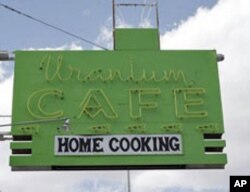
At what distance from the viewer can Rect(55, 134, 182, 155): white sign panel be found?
19109mm

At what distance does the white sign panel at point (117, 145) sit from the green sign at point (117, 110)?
33 millimetres

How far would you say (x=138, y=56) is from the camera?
20484mm

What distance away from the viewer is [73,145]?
19.2 metres

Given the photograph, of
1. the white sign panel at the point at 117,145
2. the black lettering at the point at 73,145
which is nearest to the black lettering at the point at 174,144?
the white sign panel at the point at 117,145

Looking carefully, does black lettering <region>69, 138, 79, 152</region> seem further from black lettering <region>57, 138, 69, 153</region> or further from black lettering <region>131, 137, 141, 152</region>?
black lettering <region>131, 137, 141, 152</region>

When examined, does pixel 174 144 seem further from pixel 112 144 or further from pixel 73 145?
pixel 73 145

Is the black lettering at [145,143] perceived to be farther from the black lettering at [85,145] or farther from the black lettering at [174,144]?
the black lettering at [85,145]

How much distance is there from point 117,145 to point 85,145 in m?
1.05

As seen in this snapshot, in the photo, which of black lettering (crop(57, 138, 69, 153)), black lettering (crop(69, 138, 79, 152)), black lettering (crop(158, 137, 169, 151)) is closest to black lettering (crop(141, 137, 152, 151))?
black lettering (crop(158, 137, 169, 151))

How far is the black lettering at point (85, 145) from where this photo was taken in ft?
62.8

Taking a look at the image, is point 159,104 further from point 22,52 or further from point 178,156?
point 22,52

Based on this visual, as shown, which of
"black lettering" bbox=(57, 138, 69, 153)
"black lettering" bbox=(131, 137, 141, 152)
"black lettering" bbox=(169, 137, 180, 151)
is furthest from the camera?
"black lettering" bbox=(169, 137, 180, 151)

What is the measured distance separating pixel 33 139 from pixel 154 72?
4.72 m

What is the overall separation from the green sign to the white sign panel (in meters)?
0.03
